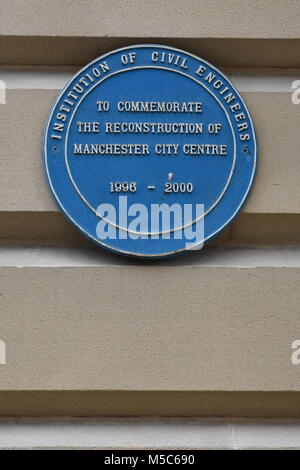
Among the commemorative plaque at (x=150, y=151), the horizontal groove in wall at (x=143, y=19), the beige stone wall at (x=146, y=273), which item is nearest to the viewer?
the beige stone wall at (x=146, y=273)

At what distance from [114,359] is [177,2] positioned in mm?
1725

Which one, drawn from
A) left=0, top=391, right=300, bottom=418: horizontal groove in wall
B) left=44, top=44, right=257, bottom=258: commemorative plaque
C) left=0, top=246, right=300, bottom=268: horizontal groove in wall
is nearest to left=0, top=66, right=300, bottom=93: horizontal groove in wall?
left=44, top=44, right=257, bottom=258: commemorative plaque

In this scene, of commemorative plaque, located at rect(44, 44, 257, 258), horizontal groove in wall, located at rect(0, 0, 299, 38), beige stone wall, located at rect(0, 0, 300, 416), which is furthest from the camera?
horizontal groove in wall, located at rect(0, 0, 299, 38)

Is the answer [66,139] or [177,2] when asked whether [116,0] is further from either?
[66,139]

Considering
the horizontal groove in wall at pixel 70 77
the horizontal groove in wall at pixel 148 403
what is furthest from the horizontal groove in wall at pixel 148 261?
the horizontal groove in wall at pixel 70 77

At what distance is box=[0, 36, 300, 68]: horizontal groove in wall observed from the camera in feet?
12.3

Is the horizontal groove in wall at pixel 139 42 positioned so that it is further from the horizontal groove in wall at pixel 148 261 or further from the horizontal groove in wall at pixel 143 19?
the horizontal groove in wall at pixel 148 261

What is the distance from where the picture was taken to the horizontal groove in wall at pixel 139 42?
148 inches

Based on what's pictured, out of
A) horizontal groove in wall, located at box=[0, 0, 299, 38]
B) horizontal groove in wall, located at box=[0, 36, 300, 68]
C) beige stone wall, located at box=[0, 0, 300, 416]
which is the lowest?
beige stone wall, located at box=[0, 0, 300, 416]

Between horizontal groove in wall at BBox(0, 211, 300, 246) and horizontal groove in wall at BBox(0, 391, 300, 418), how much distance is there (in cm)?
70

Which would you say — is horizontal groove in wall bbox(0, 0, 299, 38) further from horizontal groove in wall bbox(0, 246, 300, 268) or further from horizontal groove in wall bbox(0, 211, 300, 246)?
horizontal groove in wall bbox(0, 246, 300, 268)

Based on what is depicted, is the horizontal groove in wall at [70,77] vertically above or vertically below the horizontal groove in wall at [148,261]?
above

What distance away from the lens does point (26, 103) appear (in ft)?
12.1
